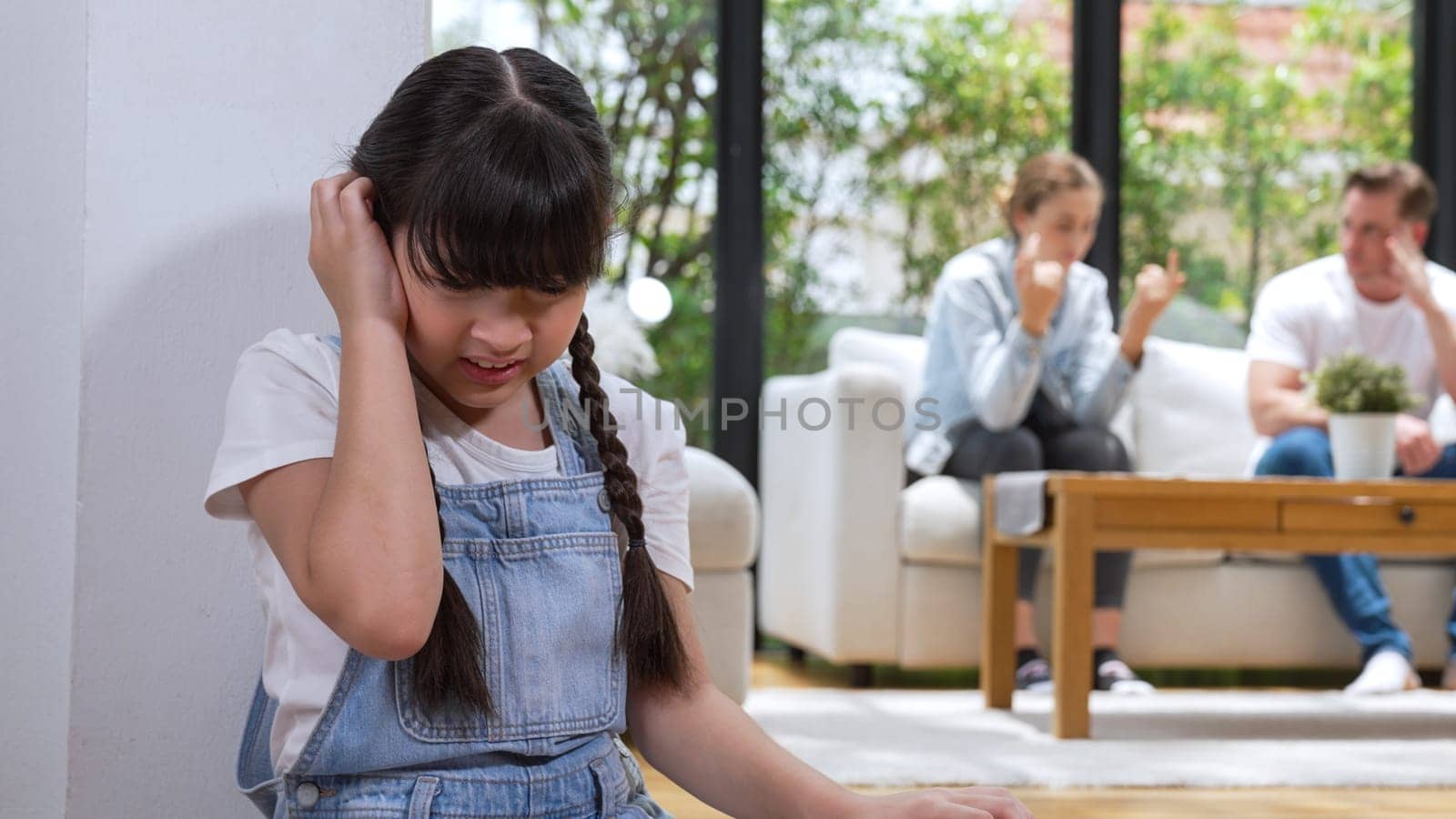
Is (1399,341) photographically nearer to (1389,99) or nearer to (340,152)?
(1389,99)

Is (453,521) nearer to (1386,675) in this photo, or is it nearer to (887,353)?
(1386,675)

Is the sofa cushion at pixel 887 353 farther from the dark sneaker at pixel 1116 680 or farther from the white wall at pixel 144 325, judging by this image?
the white wall at pixel 144 325

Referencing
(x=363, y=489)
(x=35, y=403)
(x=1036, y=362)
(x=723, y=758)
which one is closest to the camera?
(x=363, y=489)

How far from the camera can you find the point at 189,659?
1047mm

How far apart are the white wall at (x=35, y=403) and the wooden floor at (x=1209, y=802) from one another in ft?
3.01

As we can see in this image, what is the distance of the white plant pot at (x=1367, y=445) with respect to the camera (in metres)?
2.84

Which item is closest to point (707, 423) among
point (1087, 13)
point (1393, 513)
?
point (1087, 13)

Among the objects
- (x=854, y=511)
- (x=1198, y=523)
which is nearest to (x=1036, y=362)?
(x=854, y=511)

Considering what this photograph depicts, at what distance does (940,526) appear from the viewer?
3.22 meters

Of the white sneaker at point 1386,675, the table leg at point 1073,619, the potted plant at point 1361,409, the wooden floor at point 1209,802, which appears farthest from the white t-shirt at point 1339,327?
the wooden floor at point 1209,802

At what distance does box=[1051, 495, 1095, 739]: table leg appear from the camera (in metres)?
2.56

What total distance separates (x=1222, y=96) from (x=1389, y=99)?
542mm

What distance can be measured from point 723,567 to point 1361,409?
4.32 ft

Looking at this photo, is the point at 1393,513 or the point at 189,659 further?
the point at 1393,513
